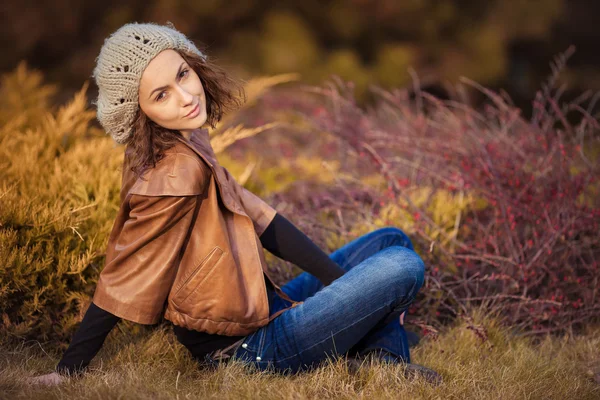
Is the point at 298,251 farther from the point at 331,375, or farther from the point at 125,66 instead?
the point at 125,66

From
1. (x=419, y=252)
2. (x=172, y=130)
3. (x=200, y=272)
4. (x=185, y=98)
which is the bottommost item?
(x=419, y=252)

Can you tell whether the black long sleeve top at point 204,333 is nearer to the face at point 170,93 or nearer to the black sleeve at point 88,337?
the black sleeve at point 88,337

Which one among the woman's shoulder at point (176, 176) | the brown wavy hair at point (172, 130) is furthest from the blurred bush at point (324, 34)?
the woman's shoulder at point (176, 176)

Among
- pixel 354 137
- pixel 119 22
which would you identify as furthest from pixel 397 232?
pixel 119 22

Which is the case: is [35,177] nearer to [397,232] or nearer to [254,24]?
[397,232]

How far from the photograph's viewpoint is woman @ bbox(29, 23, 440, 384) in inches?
71.2

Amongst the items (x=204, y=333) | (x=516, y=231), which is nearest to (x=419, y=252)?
(x=516, y=231)

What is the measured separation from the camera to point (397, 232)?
92.7 inches

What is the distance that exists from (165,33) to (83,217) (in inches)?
33.3

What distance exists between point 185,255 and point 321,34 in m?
7.10

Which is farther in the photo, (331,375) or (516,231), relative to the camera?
(516,231)

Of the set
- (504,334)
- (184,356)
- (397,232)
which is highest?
(397,232)

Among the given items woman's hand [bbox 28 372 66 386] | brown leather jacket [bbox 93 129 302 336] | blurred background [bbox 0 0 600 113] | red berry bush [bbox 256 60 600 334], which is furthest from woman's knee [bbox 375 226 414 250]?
blurred background [bbox 0 0 600 113]

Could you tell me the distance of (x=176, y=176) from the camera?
5.94ft
